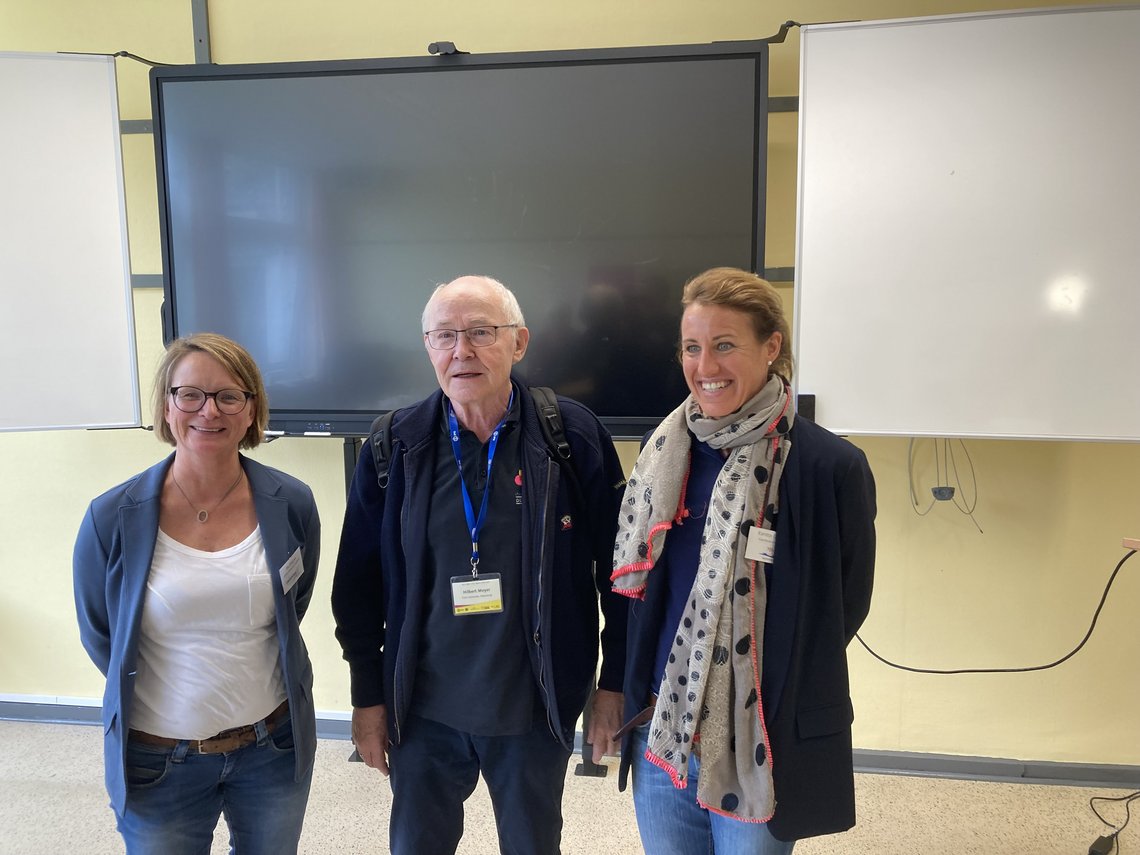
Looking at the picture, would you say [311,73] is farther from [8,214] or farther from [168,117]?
[8,214]

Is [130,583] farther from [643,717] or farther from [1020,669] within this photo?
[1020,669]

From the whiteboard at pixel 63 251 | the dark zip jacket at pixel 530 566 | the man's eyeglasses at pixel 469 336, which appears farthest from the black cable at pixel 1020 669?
the whiteboard at pixel 63 251

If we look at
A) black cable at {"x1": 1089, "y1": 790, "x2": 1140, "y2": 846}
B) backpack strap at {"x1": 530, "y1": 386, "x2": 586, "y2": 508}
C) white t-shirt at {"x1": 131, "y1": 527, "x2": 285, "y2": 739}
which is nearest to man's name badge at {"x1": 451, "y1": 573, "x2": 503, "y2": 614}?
backpack strap at {"x1": 530, "y1": 386, "x2": 586, "y2": 508}

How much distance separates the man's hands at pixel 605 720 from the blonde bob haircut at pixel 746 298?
2.64 feet

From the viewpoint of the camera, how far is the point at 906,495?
2.53m

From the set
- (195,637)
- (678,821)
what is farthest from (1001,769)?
(195,637)

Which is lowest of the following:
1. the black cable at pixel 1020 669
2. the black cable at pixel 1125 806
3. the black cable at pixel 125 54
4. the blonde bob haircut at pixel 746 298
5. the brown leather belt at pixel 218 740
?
the black cable at pixel 1125 806

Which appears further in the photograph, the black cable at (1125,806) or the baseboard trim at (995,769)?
the baseboard trim at (995,769)

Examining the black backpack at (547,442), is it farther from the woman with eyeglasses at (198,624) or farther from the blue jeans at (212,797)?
the blue jeans at (212,797)

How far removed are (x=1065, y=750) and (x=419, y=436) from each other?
266cm

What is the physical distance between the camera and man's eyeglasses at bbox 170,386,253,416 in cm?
138

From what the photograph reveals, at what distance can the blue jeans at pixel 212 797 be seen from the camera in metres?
1.36

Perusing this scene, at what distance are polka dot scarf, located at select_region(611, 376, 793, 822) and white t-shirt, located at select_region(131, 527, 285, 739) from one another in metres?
0.78

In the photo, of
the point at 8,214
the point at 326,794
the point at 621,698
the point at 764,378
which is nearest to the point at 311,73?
the point at 8,214
